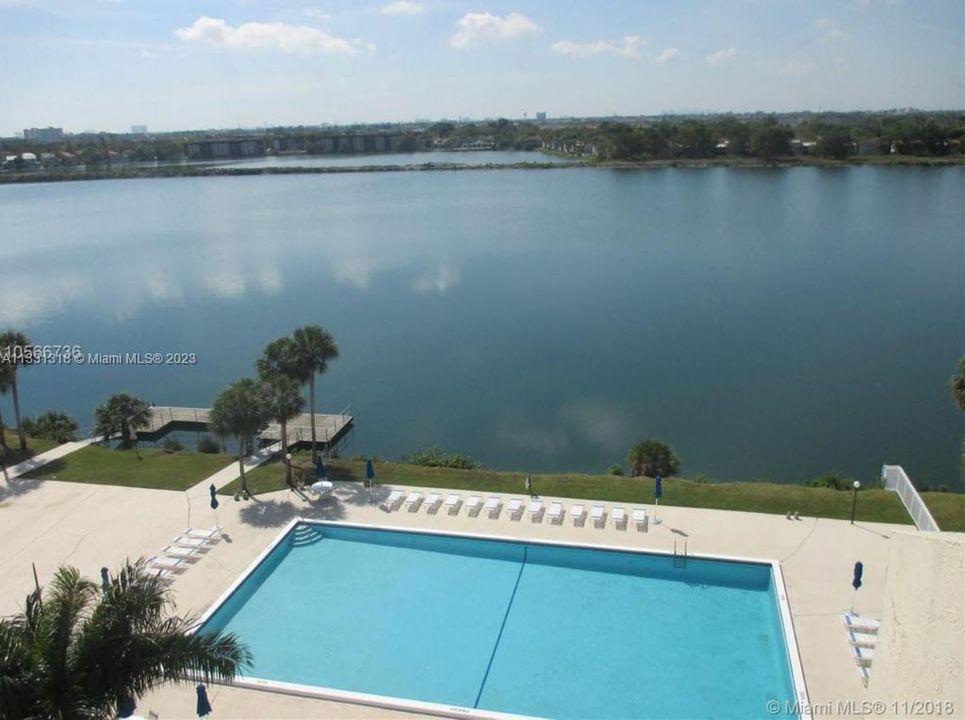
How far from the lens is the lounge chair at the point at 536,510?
63.3 feet

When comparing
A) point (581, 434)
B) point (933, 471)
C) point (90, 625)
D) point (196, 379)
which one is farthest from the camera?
point (196, 379)

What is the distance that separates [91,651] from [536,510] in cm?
1262

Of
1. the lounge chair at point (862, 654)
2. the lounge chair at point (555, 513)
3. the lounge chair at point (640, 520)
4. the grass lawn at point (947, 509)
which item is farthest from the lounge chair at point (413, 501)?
the grass lawn at point (947, 509)

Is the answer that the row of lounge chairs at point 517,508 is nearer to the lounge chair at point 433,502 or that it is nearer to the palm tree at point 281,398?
the lounge chair at point 433,502

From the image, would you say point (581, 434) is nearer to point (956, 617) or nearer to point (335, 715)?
point (335, 715)

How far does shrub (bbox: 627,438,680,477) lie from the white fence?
581 centimetres

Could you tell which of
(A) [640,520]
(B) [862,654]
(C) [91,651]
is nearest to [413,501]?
(A) [640,520]

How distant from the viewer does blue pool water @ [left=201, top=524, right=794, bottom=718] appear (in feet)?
44.3

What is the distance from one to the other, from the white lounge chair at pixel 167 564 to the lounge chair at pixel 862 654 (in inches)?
552

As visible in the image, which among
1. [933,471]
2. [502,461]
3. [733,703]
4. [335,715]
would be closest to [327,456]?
[502,461]

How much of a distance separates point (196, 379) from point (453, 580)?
78.4ft

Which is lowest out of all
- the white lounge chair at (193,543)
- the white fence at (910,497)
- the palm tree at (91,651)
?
the white lounge chair at (193,543)

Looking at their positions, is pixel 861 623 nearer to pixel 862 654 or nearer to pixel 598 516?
pixel 862 654

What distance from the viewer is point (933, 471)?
82.4ft
